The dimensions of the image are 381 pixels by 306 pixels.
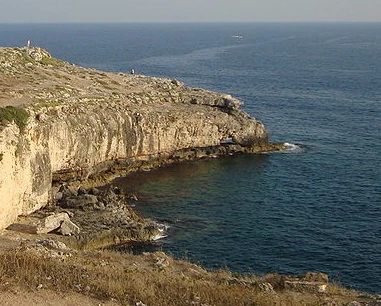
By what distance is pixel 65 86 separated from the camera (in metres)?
69.8

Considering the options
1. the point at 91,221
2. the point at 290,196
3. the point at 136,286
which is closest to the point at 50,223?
the point at 91,221

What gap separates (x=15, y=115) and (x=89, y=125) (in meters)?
13.8

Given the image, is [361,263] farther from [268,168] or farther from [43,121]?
[43,121]

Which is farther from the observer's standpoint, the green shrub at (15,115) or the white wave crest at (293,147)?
the white wave crest at (293,147)

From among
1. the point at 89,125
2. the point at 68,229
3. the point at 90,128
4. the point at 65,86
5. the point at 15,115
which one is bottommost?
the point at 68,229

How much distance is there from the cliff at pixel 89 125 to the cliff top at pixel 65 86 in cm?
13

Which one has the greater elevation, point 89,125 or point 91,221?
point 89,125

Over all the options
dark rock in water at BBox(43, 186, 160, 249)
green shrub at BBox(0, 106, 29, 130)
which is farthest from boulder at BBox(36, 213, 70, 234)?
green shrub at BBox(0, 106, 29, 130)

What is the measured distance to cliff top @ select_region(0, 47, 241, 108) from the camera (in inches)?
2491

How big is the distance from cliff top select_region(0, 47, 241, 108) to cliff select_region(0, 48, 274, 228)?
0.13 m

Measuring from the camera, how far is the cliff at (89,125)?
166 feet

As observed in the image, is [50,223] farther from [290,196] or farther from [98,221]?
[290,196]

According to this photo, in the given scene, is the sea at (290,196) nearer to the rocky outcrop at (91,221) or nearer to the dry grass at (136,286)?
the rocky outcrop at (91,221)

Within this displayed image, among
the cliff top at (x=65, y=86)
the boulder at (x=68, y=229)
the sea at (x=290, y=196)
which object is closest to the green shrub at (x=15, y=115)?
the cliff top at (x=65, y=86)
